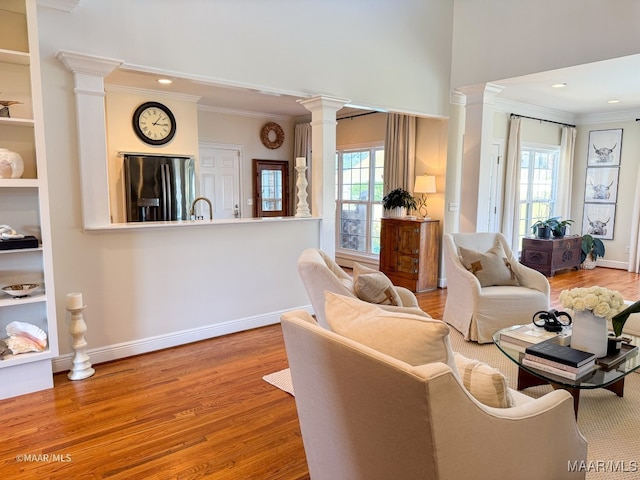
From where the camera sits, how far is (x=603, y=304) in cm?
219

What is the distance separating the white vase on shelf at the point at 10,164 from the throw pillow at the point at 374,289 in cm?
227

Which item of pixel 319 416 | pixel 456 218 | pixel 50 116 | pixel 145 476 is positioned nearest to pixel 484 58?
pixel 456 218

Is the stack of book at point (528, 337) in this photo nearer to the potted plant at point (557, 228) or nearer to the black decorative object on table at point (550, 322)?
the black decorative object on table at point (550, 322)

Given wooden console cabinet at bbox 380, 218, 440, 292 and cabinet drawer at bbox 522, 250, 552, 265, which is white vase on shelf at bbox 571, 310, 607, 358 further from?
cabinet drawer at bbox 522, 250, 552, 265

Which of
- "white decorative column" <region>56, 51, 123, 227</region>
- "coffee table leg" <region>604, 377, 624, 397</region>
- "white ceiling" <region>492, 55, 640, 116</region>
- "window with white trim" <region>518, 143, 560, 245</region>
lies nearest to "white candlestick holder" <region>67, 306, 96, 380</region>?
"white decorative column" <region>56, 51, 123, 227</region>

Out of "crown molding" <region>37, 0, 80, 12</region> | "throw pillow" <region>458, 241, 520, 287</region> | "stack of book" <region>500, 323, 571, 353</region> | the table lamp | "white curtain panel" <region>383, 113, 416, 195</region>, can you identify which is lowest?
"stack of book" <region>500, 323, 571, 353</region>

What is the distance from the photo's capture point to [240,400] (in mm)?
2787

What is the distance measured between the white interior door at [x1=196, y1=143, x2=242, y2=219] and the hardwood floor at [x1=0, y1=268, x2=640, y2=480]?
394cm

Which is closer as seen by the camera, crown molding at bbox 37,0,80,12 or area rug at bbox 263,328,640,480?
area rug at bbox 263,328,640,480

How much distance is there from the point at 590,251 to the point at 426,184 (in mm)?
3963

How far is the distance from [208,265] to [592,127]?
293 inches

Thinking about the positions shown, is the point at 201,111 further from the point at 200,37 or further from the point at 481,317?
the point at 481,317

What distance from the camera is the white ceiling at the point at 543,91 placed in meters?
4.57

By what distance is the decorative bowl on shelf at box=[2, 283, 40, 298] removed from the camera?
9.20ft
